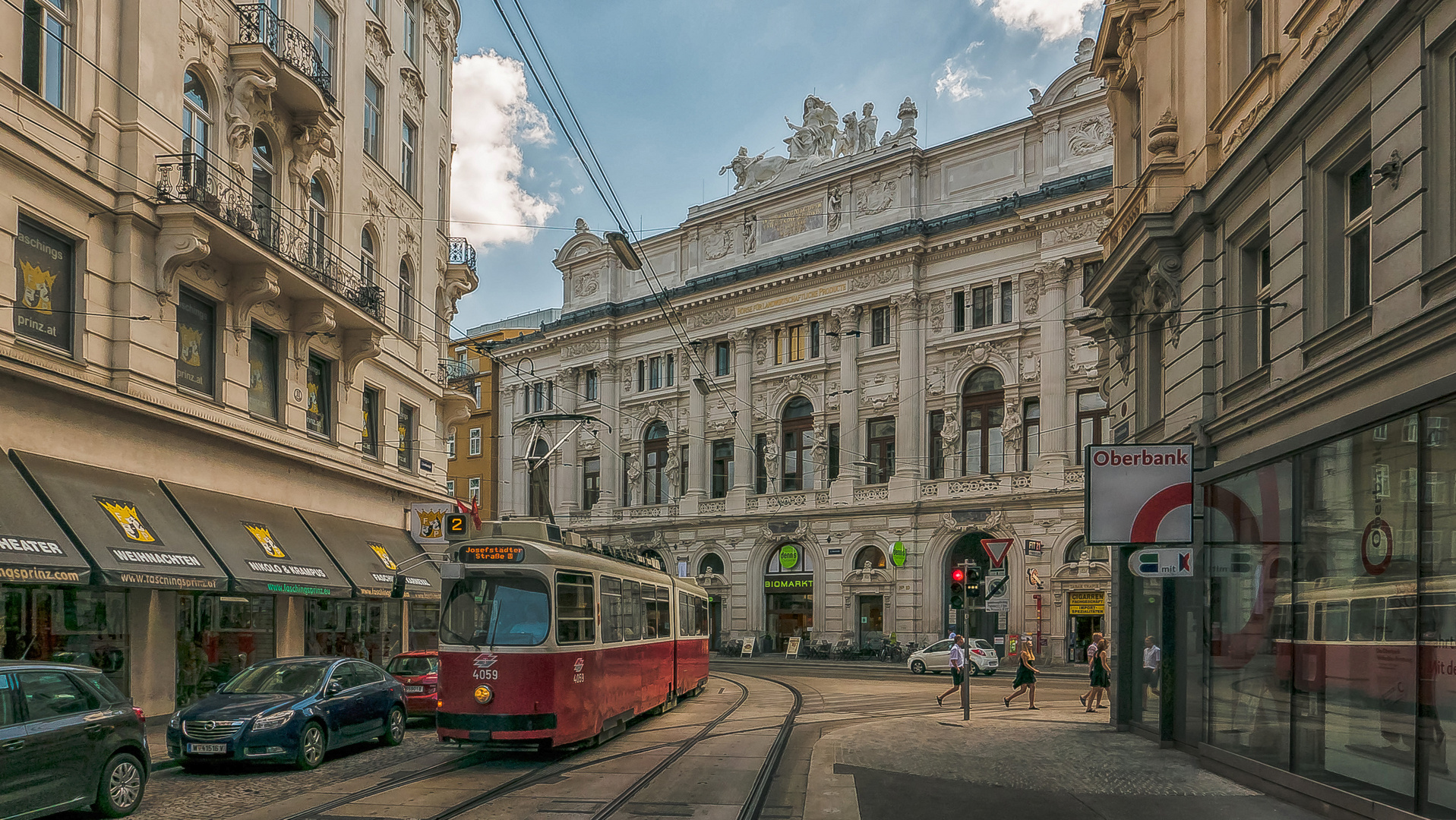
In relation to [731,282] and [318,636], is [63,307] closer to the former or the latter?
[318,636]

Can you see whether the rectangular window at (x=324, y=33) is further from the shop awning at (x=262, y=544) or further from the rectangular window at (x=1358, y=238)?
the rectangular window at (x=1358, y=238)

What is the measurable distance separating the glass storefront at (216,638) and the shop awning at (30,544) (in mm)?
4012

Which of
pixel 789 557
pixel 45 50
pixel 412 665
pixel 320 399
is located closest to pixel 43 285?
pixel 45 50

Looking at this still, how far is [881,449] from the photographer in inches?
1881

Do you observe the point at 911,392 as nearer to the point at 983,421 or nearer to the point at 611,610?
the point at 983,421

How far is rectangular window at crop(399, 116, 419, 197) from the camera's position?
29.9 meters

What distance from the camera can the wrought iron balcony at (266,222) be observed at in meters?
19.0

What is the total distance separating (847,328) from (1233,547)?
34.8 meters

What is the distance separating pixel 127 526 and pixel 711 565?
122ft

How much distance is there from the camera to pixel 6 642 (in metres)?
15.5

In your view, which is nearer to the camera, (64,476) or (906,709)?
(64,476)

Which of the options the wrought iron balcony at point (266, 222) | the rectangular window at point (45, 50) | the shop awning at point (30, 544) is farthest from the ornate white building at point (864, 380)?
the shop awning at point (30, 544)

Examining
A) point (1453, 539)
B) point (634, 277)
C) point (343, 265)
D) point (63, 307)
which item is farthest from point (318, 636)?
point (634, 277)

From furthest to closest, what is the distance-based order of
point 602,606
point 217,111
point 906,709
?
1. point 906,709
2. point 217,111
3. point 602,606
